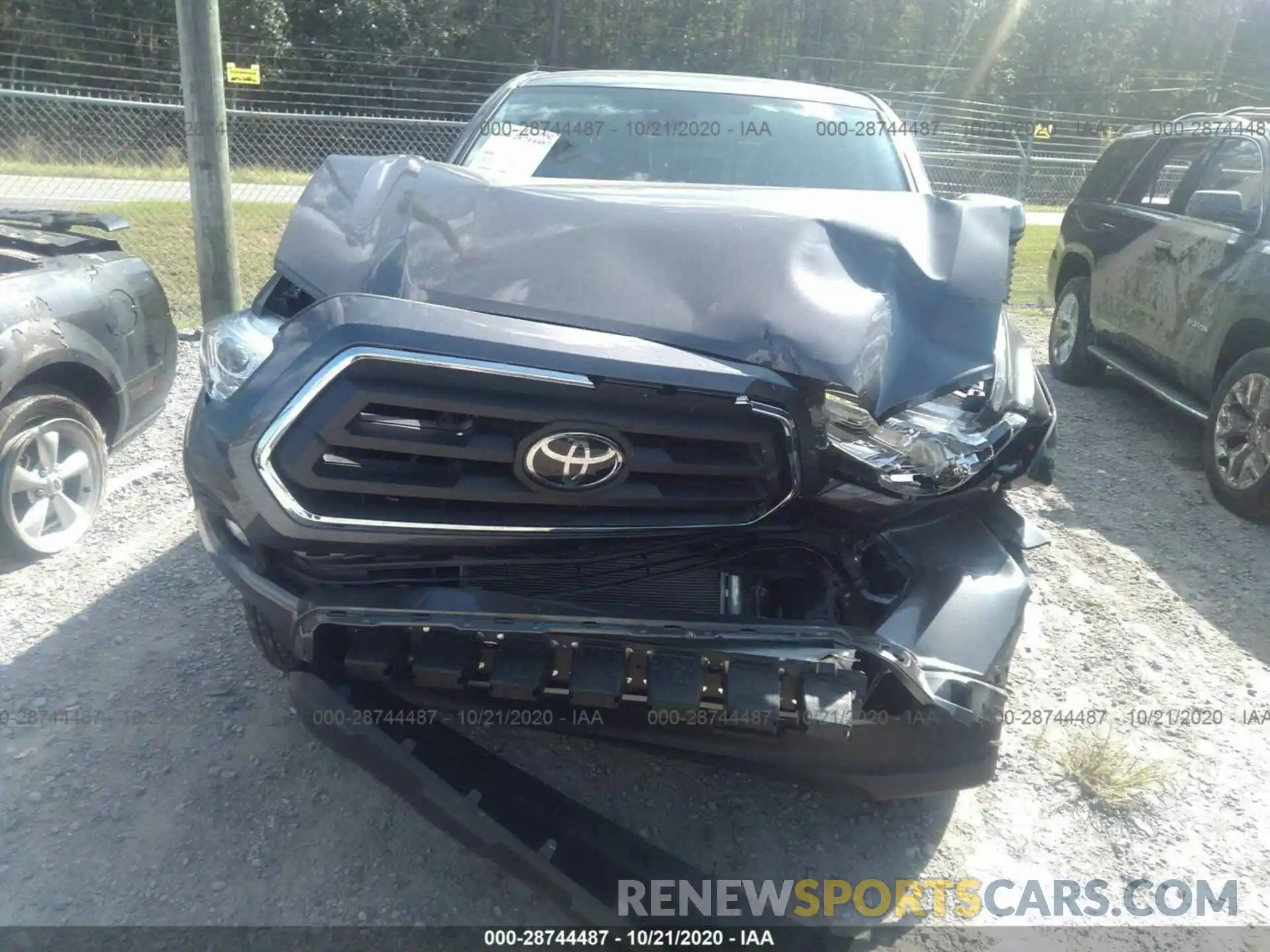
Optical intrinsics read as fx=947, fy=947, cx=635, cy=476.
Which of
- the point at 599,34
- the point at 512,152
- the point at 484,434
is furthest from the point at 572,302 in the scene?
the point at 599,34

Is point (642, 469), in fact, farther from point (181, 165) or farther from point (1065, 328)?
point (181, 165)

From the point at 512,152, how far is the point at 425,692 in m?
2.27

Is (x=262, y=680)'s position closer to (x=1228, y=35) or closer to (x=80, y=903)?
(x=80, y=903)

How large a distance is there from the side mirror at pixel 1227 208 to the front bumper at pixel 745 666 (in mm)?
3877

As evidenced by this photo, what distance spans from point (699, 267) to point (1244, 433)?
12.5 ft

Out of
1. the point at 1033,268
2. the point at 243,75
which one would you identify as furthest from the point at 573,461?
the point at 1033,268

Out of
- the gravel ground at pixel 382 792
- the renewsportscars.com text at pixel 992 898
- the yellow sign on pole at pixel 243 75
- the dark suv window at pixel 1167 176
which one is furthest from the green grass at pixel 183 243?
the renewsportscars.com text at pixel 992 898

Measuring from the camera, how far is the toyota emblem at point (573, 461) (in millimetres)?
2027

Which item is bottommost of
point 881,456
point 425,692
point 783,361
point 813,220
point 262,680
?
point 262,680

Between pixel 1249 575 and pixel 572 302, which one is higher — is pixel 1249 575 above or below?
below

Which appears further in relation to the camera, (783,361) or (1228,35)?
(1228,35)

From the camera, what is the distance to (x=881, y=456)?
2211 millimetres

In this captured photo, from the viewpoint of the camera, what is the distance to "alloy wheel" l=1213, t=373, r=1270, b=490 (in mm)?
4617

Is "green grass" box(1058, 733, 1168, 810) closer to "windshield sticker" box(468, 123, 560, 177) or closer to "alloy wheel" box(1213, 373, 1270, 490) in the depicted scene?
"alloy wheel" box(1213, 373, 1270, 490)
